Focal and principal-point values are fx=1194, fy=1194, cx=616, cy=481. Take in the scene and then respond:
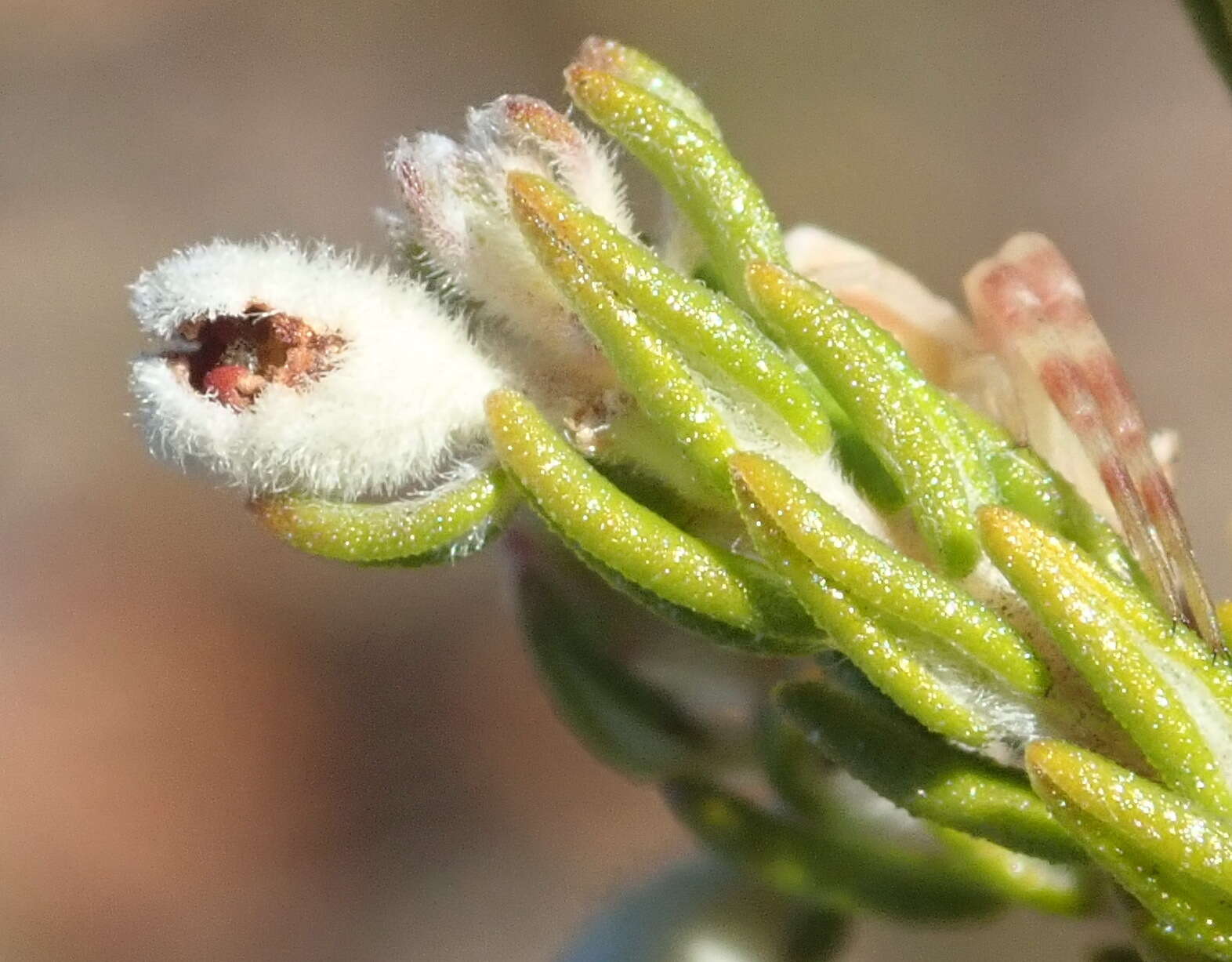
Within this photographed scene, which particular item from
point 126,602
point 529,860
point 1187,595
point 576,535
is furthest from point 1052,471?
point 126,602

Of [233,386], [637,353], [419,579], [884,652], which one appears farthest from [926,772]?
[419,579]

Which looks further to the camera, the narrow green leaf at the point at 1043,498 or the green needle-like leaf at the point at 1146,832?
the narrow green leaf at the point at 1043,498

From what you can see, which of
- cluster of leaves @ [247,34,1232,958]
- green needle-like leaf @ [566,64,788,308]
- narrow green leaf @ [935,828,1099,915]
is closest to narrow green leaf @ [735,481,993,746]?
cluster of leaves @ [247,34,1232,958]

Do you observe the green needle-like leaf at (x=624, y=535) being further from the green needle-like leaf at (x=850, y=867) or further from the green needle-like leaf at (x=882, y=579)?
the green needle-like leaf at (x=850, y=867)

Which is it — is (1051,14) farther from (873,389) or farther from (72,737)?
(72,737)

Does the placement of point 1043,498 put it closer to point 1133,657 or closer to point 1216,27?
point 1133,657

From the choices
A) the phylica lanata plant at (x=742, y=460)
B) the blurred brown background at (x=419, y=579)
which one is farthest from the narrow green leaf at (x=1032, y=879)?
the blurred brown background at (x=419, y=579)
